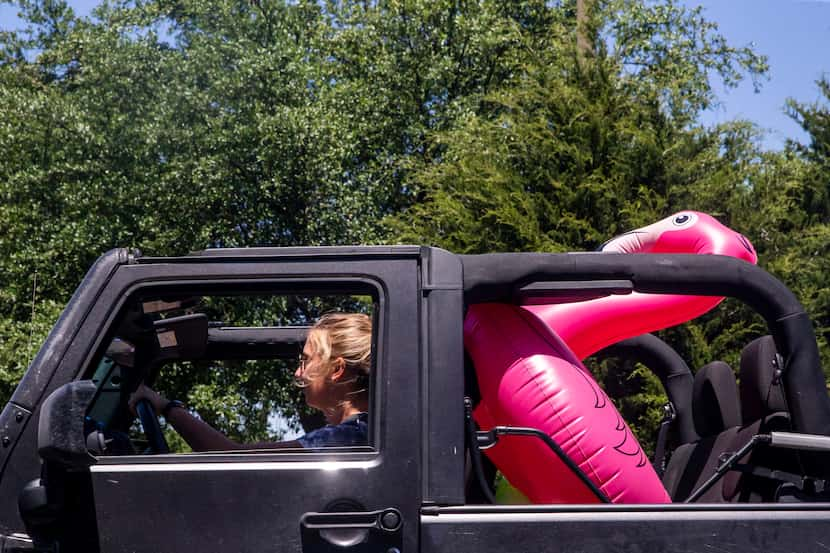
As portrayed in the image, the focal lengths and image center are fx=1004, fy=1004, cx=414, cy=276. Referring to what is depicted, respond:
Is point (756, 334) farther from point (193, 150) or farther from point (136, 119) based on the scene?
point (136, 119)

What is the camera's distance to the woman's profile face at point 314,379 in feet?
8.82

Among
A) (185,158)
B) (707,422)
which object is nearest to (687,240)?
(707,422)

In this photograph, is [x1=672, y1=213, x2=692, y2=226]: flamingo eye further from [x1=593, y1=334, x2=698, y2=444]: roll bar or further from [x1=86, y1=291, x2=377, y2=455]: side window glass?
[x1=86, y1=291, x2=377, y2=455]: side window glass

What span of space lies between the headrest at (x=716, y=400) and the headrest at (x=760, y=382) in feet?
0.93

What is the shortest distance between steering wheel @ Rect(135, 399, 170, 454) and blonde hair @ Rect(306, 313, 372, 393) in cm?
83

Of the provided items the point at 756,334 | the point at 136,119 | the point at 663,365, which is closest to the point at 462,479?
the point at 663,365

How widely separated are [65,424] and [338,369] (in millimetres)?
812

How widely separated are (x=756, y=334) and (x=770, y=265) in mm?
892

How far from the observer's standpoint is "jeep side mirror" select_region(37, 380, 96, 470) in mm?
2025

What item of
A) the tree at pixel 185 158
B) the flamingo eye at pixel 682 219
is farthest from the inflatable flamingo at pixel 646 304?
the tree at pixel 185 158

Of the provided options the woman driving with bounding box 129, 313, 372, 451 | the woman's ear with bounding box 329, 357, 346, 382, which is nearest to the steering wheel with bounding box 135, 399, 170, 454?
the woman driving with bounding box 129, 313, 372, 451

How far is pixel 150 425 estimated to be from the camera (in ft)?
10.9

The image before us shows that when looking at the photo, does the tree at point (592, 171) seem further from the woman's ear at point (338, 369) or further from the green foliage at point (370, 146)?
the woman's ear at point (338, 369)

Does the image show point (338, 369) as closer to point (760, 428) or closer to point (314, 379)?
point (314, 379)
